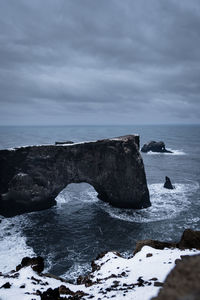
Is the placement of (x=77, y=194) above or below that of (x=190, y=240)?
below

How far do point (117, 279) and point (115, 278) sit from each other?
276 millimetres

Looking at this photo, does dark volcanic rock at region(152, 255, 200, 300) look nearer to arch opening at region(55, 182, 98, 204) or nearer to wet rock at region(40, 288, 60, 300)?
wet rock at region(40, 288, 60, 300)

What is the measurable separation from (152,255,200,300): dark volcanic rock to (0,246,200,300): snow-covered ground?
702 cm

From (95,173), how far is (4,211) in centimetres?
1916

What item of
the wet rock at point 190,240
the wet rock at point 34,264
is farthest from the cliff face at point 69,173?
the wet rock at point 190,240

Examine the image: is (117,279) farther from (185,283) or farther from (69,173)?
(69,173)

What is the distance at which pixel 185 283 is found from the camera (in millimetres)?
6402

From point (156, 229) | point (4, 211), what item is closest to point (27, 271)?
point (156, 229)

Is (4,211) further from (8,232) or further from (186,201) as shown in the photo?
(186,201)

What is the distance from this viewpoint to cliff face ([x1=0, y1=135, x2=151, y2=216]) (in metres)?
44.2

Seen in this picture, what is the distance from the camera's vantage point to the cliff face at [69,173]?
1741 inches

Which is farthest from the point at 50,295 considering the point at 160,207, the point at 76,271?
the point at 160,207

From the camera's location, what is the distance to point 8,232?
3644cm

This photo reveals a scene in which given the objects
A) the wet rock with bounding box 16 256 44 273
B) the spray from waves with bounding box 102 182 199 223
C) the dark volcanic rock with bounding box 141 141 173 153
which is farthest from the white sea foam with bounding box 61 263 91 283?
the dark volcanic rock with bounding box 141 141 173 153
